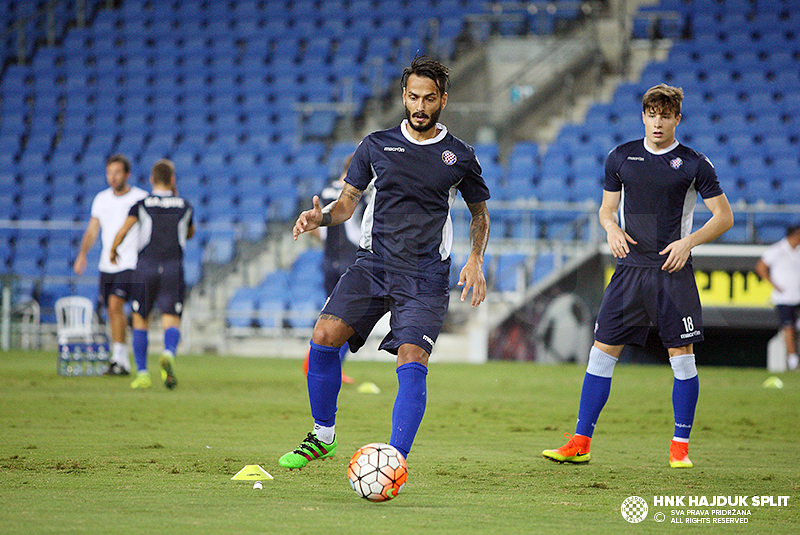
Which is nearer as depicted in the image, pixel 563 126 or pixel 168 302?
pixel 168 302

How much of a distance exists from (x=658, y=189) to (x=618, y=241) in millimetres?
386

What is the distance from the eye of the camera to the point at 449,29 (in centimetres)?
2225

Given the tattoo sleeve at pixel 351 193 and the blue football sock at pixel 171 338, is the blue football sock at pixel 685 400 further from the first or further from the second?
the blue football sock at pixel 171 338

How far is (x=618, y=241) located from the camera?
5613 millimetres

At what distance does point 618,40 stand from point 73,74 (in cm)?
1298

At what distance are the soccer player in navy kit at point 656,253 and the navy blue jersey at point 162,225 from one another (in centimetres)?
531

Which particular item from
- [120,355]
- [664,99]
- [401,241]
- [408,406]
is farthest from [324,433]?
[120,355]

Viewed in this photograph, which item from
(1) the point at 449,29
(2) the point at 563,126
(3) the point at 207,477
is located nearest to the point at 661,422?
(3) the point at 207,477

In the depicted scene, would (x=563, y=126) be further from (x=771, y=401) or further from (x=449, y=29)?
(x=771, y=401)

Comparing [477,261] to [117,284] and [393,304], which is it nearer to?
[393,304]

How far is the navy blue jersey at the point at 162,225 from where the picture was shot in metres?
9.78

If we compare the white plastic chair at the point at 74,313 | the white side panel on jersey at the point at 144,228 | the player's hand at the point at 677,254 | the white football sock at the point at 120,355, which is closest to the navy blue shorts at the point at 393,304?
the player's hand at the point at 677,254

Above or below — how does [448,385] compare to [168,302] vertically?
below

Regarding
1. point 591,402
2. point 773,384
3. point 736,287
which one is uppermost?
point 736,287
